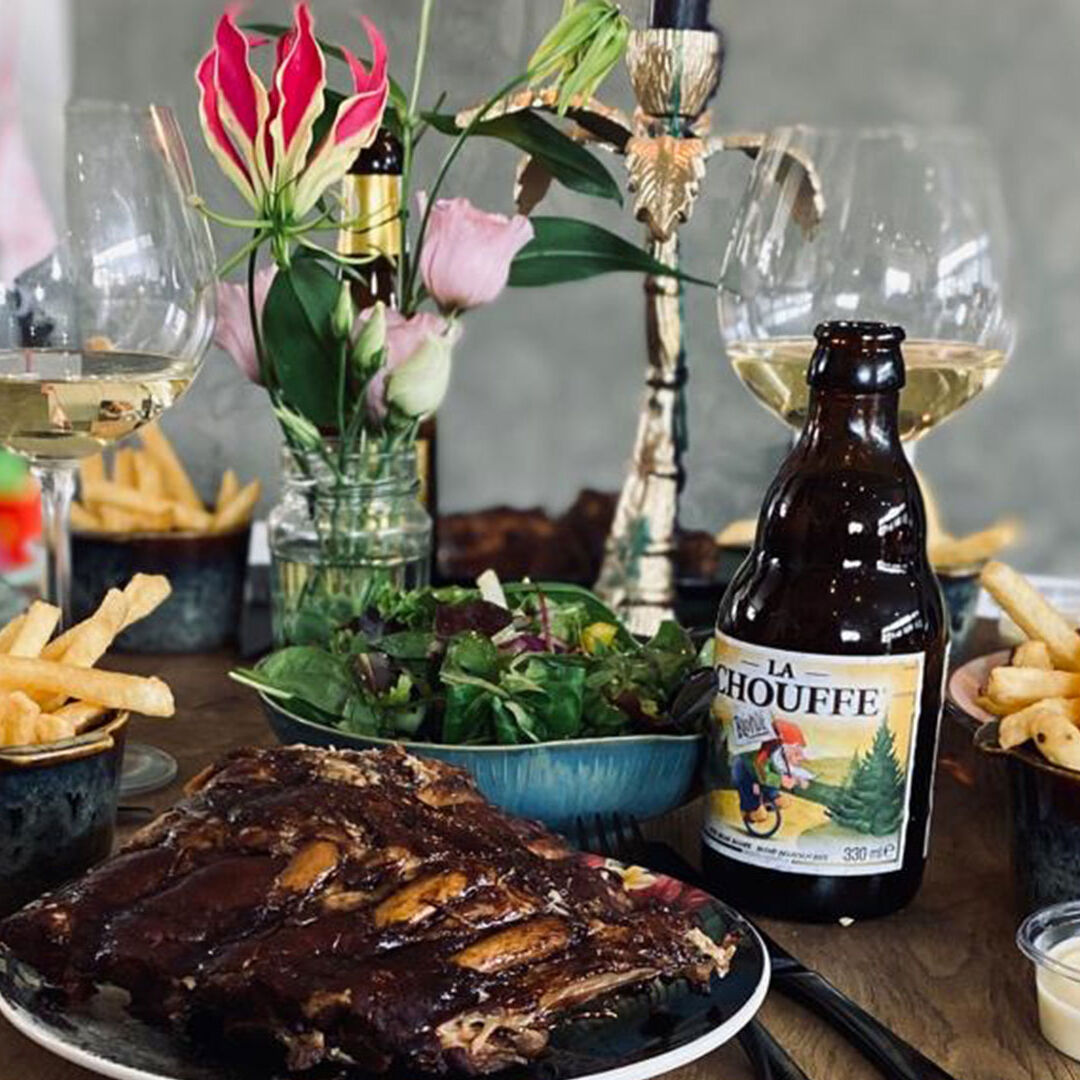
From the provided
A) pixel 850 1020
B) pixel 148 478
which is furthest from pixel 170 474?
pixel 850 1020

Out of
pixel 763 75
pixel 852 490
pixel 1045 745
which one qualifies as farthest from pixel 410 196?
pixel 763 75

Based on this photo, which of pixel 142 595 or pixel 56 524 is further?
pixel 56 524

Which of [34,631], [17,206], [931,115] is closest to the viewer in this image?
[34,631]

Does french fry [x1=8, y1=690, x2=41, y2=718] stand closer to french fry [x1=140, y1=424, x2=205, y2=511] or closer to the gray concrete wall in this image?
french fry [x1=140, y1=424, x2=205, y2=511]

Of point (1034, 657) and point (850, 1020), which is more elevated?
point (1034, 657)

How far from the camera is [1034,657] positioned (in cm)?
92

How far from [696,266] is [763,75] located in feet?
4.74

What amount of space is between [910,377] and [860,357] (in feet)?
1.12

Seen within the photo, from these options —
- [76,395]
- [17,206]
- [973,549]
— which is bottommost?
[973,549]

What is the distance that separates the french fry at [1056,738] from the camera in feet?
2.62

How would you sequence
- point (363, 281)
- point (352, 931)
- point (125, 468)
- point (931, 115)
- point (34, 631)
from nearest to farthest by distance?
1. point (352, 931)
2. point (34, 631)
3. point (363, 281)
4. point (125, 468)
5. point (931, 115)

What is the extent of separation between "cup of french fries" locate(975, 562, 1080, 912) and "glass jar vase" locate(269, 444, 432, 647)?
413 mm

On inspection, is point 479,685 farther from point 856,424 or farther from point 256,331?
point 256,331

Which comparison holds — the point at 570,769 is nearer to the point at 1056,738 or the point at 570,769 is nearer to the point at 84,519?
the point at 1056,738
